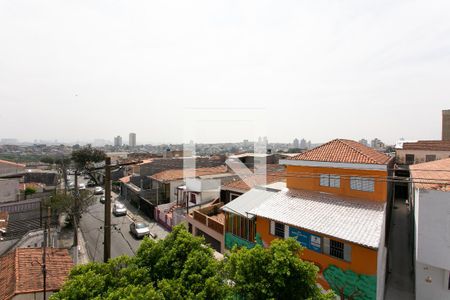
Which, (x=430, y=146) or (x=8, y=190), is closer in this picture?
(x=8, y=190)

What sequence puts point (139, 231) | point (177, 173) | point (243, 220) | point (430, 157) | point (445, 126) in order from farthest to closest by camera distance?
point (445, 126), point (430, 157), point (177, 173), point (139, 231), point (243, 220)

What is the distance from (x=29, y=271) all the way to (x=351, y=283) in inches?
581

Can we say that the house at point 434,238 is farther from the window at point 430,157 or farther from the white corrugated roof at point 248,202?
the window at point 430,157

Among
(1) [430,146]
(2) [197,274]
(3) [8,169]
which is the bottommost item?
(3) [8,169]

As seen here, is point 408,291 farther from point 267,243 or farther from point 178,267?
point 178,267

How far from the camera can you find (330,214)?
11.5m

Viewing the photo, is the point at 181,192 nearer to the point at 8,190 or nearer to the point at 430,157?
the point at 8,190

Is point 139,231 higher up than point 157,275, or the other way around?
point 157,275

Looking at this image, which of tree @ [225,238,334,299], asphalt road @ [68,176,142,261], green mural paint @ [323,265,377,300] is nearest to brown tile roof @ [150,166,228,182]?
asphalt road @ [68,176,142,261]

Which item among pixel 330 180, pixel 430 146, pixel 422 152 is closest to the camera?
pixel 330 180

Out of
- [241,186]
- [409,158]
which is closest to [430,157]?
[409,158]

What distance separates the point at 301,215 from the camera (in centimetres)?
1183

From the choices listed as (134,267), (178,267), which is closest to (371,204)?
(178,267)

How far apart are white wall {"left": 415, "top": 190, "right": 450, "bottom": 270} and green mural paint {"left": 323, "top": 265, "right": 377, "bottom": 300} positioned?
389cm
